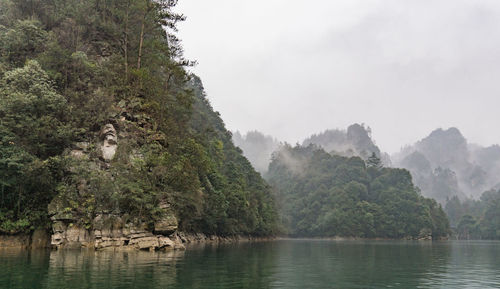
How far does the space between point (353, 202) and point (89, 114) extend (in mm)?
103386

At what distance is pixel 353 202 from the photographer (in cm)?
12088

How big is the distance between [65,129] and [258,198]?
49189mm

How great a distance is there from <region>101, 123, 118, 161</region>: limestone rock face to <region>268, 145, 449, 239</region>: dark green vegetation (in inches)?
3332

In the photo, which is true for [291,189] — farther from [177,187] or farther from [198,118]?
[177,187]

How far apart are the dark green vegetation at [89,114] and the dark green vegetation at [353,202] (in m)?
80.8

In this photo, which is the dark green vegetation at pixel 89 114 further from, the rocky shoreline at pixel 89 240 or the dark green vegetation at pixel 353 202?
the dark green vegetation at pixel 353 202

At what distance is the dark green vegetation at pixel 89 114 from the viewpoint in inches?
1044

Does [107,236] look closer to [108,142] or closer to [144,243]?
[144,243]

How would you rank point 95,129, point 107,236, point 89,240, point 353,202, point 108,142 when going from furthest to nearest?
point 353,202 < point 95,129 < point 108,142 < point 107,236 < point 89,240

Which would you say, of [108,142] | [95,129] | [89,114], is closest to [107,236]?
[108,142]

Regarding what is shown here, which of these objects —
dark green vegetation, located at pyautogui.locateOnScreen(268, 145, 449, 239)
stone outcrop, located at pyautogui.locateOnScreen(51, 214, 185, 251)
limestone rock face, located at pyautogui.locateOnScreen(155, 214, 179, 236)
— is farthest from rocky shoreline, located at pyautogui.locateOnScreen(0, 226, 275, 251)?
dark green vegetation, located at pyautogui.locateOnScreen(268, 145, 449, 239)

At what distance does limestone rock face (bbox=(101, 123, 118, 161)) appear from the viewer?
97.2 feet

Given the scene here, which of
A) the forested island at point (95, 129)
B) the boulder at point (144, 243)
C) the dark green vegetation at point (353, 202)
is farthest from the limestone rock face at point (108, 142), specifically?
the dark green vegetation at point (353, 202)

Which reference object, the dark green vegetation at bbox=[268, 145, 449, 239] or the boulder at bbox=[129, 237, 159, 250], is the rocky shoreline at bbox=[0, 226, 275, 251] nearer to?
the boulder at bbox=[129, 237, 159, 250]
